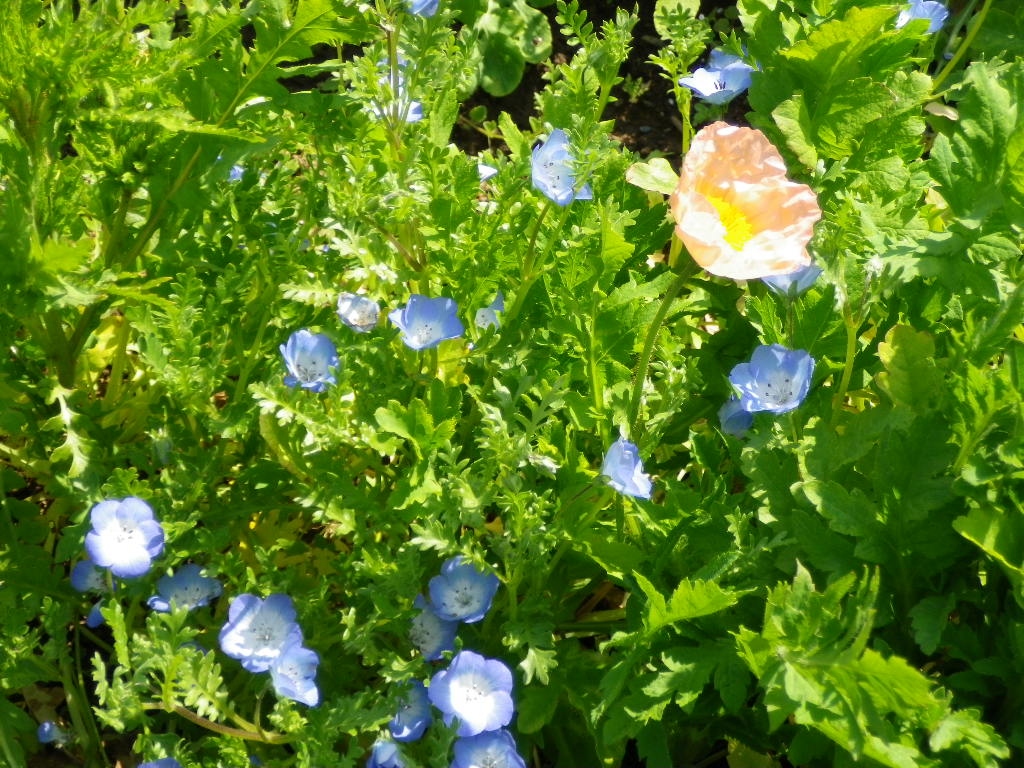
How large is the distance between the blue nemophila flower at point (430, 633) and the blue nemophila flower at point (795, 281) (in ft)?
2.32

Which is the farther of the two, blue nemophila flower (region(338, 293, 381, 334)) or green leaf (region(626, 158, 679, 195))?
green leaf (region(626, 158, 679, 195))

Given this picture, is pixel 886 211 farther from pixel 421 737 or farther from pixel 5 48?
pixel 5 48

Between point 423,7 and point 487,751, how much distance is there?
1.09 metres

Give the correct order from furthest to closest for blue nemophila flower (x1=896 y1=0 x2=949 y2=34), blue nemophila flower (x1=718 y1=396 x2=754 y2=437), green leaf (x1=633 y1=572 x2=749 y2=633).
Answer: blue nemophila flower (x1=896 y1=0 x2=949 y2=34), blue nemophila flower (x1=718 y1=396 x2=754 y2=437), green leaf (x1=633 y1=572 x2=749 y2=633)

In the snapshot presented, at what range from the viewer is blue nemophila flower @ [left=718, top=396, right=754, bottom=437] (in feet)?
5.95

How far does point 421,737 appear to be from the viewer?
1.66 m

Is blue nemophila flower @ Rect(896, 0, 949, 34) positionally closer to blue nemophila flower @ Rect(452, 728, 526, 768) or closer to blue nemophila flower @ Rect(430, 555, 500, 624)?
blue nemophila flower @ Rect(430, 555, 500, 624)

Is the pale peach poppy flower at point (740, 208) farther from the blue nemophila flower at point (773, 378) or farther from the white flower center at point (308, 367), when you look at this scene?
the white flower center at point (308, 367)

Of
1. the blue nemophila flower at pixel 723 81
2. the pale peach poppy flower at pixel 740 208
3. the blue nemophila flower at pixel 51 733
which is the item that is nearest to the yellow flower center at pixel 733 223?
the pale peach poppy flower at pixel 740 208

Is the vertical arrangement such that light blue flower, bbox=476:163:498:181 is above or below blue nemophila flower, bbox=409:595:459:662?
above

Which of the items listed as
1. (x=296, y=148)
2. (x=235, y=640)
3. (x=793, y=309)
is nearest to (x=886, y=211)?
(x=793, y=309)

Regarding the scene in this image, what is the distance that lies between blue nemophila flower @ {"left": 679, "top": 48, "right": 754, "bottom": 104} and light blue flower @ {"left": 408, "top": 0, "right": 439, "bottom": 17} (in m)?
0.59

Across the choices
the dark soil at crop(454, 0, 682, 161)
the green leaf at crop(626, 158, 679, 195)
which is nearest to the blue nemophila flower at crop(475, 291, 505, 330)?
Result: the green leaf at crop(626, 158, 679, 195)

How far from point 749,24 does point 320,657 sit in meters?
1.36
